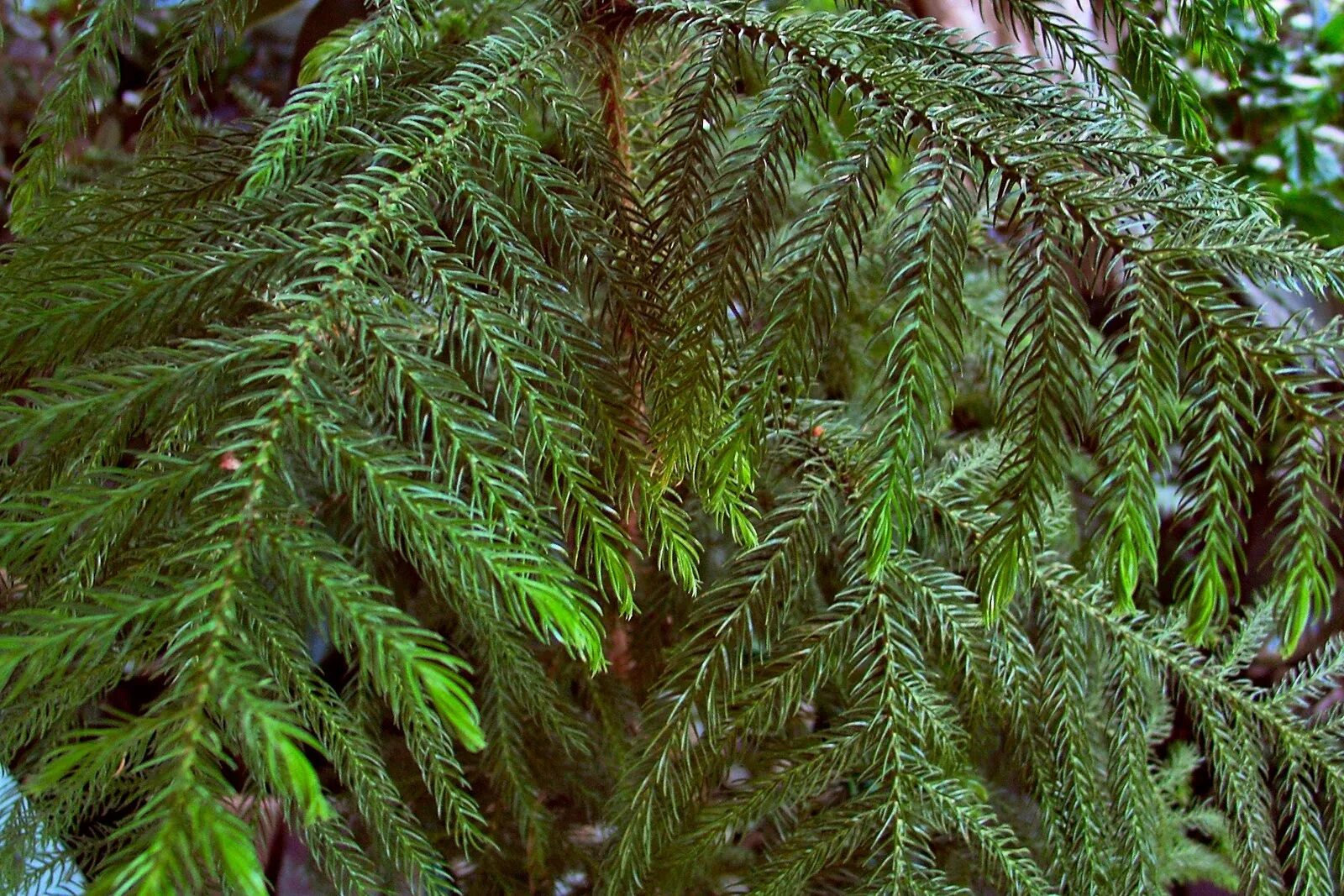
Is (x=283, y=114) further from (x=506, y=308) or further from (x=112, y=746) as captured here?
(x=112, y=746)

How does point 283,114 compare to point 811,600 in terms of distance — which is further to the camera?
point 811,600

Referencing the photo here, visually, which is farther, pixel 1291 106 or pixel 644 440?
pixel 1291 106

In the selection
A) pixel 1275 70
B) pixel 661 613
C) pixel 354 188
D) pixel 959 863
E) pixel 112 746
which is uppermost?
pixel 354 188

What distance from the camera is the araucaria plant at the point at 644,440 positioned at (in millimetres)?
391

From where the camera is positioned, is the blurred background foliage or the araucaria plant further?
the blurred background foliage

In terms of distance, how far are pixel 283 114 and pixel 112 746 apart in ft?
1.13

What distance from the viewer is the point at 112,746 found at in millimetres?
317

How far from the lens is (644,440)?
1.86 ft

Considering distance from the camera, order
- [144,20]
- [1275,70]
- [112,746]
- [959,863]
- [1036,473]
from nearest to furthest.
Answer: [112,746] → [1036,473] → [959,863] → [1275,70] → [144,20]

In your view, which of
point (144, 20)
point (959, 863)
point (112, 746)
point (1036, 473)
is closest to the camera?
point (112, 746)

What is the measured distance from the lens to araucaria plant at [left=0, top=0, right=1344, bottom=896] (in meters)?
0.39

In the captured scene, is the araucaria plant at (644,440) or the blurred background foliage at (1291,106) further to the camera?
the blurred background foliage at (1291,106)

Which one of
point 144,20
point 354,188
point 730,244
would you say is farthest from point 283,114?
point 144,20

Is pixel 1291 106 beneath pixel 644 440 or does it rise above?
beneath
